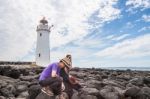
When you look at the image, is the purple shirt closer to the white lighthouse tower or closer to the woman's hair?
the woman's hair

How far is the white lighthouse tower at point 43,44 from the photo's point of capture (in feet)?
123

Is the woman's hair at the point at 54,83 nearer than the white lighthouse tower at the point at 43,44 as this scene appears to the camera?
Yes

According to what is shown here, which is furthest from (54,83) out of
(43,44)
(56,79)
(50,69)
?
(43,44)

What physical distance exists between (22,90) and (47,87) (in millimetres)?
4392

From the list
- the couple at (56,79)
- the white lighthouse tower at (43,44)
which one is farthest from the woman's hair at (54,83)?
the white lighthouse tower at (43,44)

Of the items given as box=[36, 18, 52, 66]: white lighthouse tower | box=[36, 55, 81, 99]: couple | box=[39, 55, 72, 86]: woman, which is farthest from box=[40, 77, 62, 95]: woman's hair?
box=[36, 18, 52, 66]: white lighthouse tower

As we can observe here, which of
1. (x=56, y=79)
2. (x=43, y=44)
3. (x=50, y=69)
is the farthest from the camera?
(x=43, y=44)

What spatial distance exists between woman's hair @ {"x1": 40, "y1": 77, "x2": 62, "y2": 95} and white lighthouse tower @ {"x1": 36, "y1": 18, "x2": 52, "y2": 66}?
2832 centimetres

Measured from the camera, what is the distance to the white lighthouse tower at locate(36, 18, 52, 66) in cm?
3745

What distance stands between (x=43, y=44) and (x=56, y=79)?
29591 millimetres

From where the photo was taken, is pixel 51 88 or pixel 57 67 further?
pixel 51 88

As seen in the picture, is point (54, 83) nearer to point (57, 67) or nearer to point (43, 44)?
point (57, 67)

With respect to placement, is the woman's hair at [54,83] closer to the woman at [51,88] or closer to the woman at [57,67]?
the woman at [51,88]

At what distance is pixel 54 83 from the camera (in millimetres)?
8625
